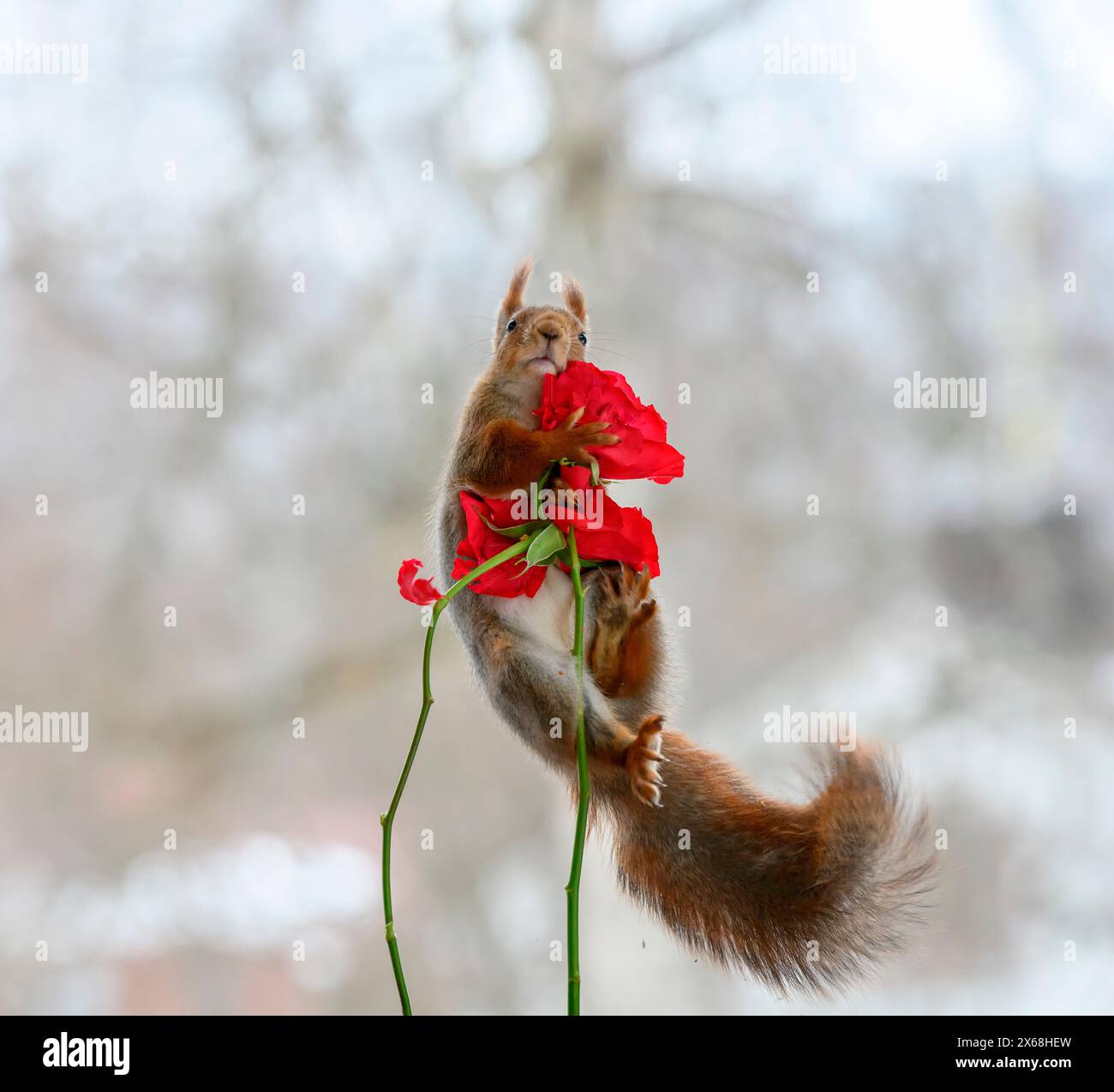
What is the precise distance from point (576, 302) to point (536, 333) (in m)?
0.10

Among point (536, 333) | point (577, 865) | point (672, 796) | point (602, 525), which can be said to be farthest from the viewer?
point (536, 333)

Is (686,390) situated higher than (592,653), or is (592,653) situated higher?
(686,390)

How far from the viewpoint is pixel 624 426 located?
97 centimetres

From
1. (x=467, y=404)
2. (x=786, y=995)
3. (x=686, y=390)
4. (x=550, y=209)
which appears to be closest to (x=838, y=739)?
(x=786, y=995)

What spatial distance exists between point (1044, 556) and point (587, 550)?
168cm

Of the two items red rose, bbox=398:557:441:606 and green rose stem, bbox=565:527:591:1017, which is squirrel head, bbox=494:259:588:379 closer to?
red rose, bbox=398:557:441:606

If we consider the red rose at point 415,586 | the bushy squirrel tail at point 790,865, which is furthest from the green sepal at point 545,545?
the bushy squirrel tail at point 790,865

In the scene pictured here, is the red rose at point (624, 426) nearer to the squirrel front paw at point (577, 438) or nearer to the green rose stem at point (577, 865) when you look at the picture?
the squirrel front paw at point (577, 438)

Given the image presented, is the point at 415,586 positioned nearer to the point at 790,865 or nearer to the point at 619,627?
the point at 619,627

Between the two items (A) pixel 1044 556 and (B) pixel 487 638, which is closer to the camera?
(B) pixel 487 638

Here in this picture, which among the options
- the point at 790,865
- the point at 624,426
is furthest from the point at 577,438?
the point at 790,865

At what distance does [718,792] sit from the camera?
1.06 m
